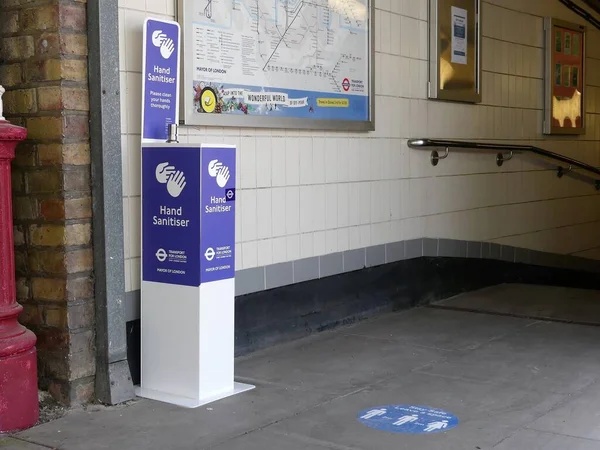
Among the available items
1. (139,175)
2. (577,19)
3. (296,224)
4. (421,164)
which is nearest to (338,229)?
(296,224)

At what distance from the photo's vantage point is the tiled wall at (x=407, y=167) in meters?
4.61

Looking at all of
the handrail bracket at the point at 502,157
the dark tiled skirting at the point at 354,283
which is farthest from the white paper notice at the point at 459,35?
the dark tiled skirting at the point at 354,283

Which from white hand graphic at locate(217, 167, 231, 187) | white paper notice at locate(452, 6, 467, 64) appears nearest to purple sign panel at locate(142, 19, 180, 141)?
white hand graphic at locate(217, 167, 231, 187)

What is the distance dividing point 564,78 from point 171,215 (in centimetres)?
519

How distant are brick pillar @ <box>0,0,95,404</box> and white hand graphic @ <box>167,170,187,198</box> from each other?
1.19ft

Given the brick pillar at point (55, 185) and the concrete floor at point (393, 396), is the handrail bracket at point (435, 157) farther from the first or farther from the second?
the brick pillar at point (55, 185)

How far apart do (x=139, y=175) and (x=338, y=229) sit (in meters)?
1.66

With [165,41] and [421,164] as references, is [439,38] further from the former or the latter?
[165,41]

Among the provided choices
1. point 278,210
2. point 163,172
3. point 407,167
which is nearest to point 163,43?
point 163,172

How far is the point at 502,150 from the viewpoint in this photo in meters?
6.89

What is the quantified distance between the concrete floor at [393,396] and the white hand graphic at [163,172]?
1015mm

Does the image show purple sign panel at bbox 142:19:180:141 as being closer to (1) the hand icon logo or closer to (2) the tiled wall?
(1) the hand icon logo

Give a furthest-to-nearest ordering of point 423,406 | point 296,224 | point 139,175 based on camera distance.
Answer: point 296,224 < point 139,175 < point 423,406

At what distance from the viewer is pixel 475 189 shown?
22.0 feet
